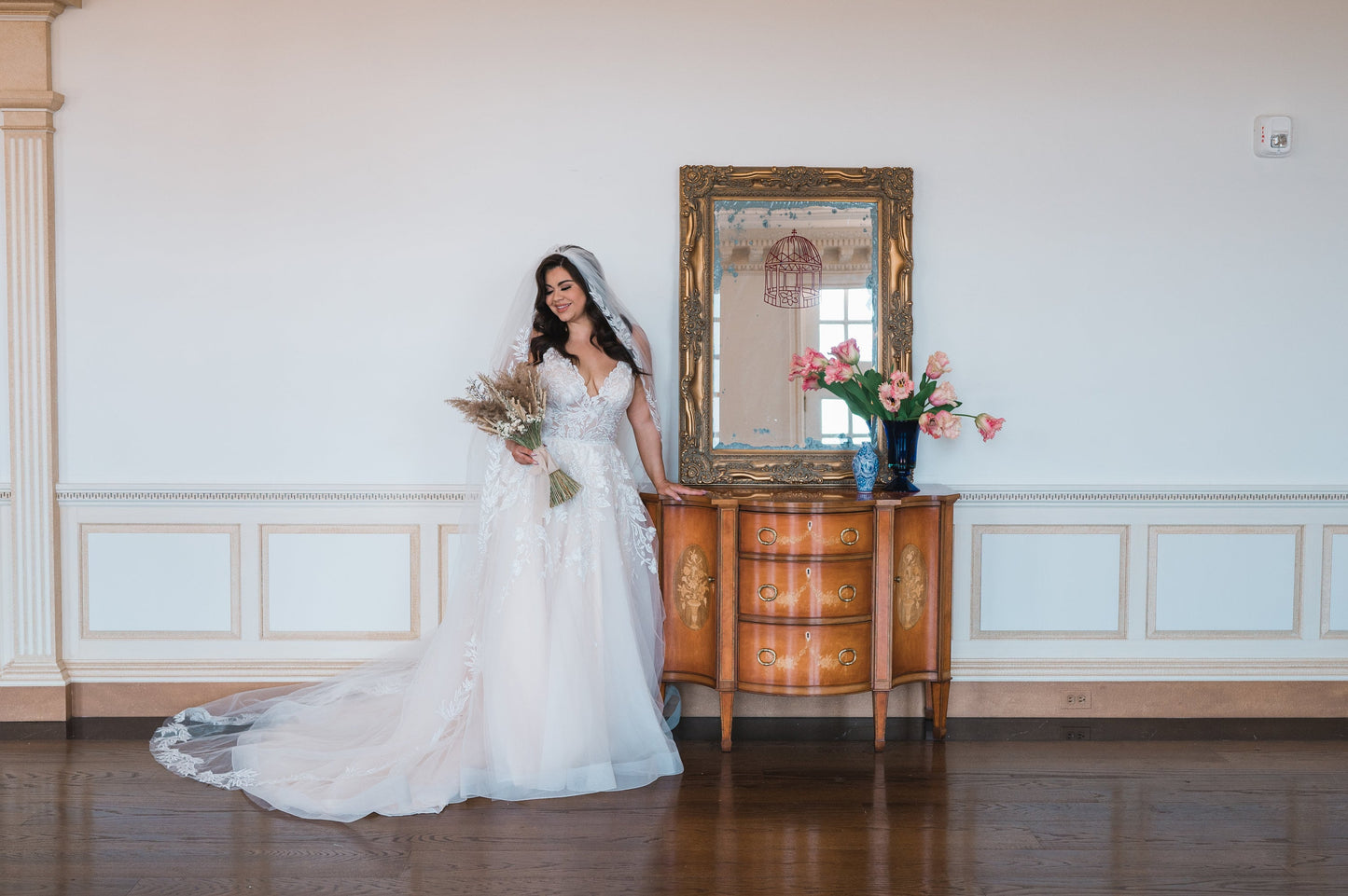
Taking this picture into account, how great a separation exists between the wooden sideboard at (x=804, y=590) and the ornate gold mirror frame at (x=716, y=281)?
0.23 meters

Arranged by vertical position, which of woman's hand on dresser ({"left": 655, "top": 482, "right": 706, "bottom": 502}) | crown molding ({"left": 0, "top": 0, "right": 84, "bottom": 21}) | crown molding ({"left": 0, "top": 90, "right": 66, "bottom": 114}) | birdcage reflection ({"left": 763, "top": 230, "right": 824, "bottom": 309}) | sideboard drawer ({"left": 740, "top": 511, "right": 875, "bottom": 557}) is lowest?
sideboard drawer ({"left": 740, "top": 511, "right": 875, "bottom": 557})

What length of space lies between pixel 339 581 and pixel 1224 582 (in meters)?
3.79

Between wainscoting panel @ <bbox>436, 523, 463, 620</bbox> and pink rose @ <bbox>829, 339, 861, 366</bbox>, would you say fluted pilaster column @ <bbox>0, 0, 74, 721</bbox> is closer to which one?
wainscoting panel @ <bbox>436, 523, 463, 620</bbox>

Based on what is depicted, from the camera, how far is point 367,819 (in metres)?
3.24

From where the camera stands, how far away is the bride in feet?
11.3

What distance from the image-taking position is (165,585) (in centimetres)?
427

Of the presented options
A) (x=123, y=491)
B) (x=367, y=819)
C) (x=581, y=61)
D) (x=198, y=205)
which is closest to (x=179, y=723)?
(x=123, y=491)

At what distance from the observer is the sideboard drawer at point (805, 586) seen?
12.4ft

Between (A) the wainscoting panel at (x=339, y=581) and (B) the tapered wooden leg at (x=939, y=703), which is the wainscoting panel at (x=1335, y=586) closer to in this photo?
(B) the tapered wooden leg at (x=939, y=703)

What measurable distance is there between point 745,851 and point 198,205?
132 inches

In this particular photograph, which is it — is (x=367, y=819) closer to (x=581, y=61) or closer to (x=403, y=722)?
(x=403, y=722)

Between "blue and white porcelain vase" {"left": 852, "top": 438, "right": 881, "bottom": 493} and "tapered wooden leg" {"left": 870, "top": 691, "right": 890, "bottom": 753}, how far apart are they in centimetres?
80

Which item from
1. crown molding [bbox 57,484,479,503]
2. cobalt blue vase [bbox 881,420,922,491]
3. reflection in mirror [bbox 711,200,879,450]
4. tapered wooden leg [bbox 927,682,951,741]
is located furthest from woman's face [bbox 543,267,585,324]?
tapered wooden leg [bbox 927,682,951,741]

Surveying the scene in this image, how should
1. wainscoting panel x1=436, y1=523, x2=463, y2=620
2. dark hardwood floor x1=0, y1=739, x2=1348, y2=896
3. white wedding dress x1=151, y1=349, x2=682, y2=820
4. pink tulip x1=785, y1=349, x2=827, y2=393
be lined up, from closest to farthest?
1. dark hardwood floor x1=0, y1=739, x2=1348, y2=896
2. white wedding dress x1=151, y1=349, x2=682, y2=820
3. pink tulip x1=785, y1=349, x2=827, y2=393
4. wainscoting panel x1=436, y1=523, x2=463, y2=620
